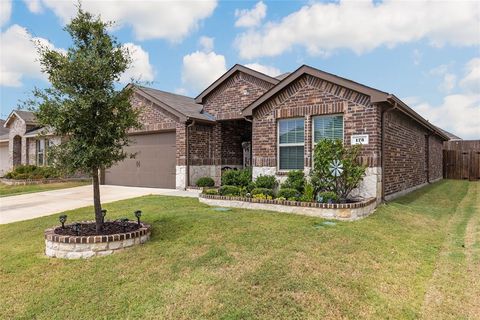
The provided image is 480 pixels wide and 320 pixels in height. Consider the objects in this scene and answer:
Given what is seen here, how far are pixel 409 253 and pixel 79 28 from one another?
7002 millimetres

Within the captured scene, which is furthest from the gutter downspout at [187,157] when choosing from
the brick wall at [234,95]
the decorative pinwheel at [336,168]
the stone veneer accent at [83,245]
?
the stone veneer accent at [83,245]

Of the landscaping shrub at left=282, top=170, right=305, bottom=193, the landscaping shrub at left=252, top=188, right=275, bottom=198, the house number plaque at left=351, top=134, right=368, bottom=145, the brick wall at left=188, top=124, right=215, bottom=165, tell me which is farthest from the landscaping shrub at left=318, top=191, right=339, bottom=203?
the brick wall at left=188, top=124, right=215, bottom=165

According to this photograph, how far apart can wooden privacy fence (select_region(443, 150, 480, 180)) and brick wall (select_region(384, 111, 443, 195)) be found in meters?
5.35

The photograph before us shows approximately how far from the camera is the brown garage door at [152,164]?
46.4ft

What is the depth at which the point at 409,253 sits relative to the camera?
5445 millimetres

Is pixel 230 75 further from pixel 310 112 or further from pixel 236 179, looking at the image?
pixel 310 112

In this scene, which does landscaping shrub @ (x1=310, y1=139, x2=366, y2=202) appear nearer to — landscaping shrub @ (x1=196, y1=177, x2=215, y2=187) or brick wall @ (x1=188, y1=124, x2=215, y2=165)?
landscaping shrub @ (x1=196, y1=177, x2=215, y2=187)

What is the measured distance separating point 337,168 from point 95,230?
236 inches

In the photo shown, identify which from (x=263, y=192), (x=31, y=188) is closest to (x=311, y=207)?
(x=263, y=192)

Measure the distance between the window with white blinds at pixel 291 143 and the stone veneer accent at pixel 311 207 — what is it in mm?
2210

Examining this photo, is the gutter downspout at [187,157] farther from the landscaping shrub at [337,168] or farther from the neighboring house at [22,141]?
the neighboring house at [22,141]

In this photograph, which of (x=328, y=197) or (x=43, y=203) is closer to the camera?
(x=328, y=197)

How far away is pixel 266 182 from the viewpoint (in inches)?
390

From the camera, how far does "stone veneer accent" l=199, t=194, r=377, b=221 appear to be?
7.43 metres
